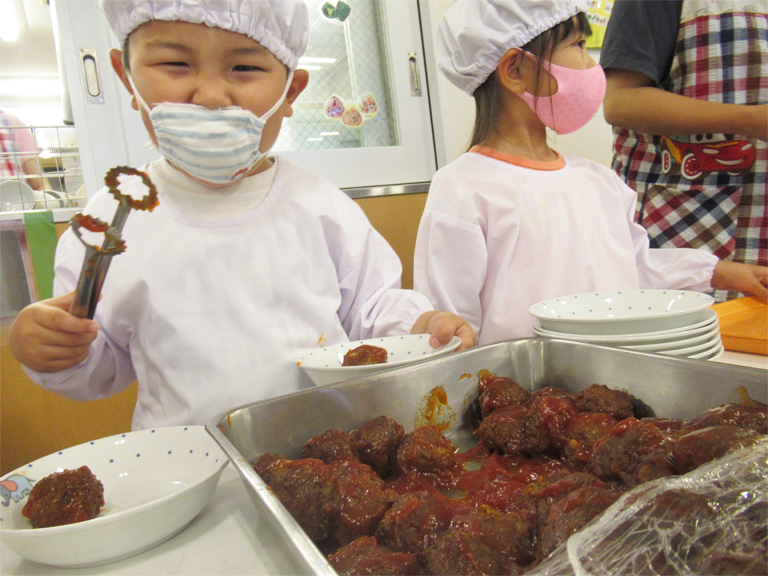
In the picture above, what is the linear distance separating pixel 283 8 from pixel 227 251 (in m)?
0.50

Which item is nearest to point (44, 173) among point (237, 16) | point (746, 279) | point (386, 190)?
point (237, 16)

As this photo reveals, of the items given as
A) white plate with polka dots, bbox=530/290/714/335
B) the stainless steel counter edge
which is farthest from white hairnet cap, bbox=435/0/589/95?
the stainless steel counter edge

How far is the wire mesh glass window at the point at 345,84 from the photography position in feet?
8.37

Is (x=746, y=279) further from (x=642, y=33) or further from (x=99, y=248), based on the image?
(x=99, y=248)

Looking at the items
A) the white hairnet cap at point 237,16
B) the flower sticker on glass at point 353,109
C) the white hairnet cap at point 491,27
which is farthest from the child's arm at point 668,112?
the flower sticker on glass at point 353,109

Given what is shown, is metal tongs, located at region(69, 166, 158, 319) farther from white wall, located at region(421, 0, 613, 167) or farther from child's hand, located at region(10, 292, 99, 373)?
white wall, located at region(421, 0, 613, 167)

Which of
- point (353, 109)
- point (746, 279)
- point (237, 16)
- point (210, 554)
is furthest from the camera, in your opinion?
point (353, 109)

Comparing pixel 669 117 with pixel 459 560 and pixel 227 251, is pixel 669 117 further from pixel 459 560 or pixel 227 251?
pixel 459 560

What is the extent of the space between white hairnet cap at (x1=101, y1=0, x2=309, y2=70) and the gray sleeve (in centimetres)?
107

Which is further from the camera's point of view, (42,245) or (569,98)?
(42,245)

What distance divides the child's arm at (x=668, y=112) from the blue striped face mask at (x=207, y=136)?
1.14 m

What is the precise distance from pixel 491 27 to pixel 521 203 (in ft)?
1.57

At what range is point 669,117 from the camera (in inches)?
61.3

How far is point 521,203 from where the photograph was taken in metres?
1.39
